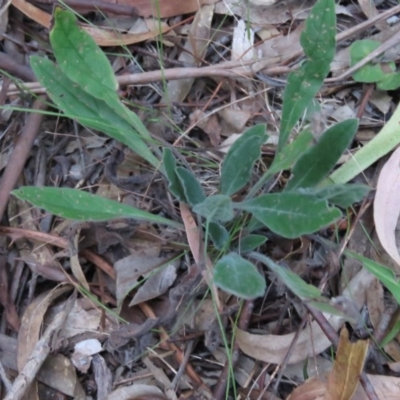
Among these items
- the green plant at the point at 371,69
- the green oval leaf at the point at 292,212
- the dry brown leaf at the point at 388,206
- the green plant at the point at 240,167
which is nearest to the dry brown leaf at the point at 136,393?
the green plant at the point at 240,167

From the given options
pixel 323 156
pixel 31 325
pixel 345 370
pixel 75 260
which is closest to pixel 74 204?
pixel 75 260

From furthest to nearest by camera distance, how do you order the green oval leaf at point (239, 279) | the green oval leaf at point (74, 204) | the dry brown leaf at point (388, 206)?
the dry brown leaf at point (388, 206), the green oval leaf at point (74, 204), the green oval leaf at point (239, 279)

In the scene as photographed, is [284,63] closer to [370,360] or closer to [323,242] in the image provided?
[323,242]

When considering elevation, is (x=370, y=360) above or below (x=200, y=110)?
below

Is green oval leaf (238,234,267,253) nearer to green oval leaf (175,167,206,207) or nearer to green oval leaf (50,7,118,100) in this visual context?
green oval leaf (175,167,206,207)

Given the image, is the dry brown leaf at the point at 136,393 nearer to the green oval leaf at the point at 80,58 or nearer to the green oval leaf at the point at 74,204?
the green oval leaf at the point at 74,204

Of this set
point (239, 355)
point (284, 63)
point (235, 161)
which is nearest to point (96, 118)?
point (235, 161)

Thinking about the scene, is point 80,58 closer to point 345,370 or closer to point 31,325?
point 31,325
